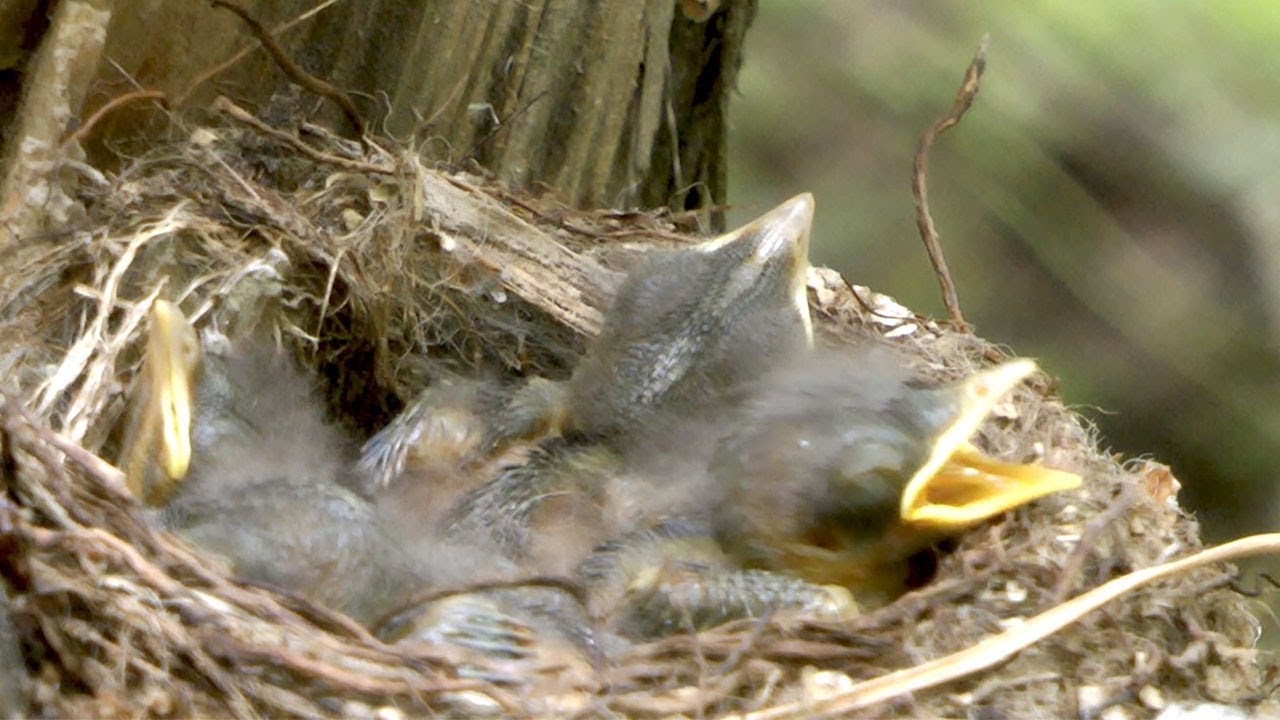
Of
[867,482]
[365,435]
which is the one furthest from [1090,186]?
[365,435]

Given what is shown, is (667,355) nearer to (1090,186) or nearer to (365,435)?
(365,435)

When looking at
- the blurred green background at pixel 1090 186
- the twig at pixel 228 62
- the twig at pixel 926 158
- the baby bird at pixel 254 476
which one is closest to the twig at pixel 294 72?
the twig at pixel 228 62

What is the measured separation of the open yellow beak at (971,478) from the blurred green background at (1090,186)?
1.58ft

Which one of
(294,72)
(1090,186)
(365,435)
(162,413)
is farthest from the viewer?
(1090,186)

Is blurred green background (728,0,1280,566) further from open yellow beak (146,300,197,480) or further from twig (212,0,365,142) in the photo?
open yellow beak (146,300,197,480)

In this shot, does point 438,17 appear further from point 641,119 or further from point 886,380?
point 886,380

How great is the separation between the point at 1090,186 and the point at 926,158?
37cm

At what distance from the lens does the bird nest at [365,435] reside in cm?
101

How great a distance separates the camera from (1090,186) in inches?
75.9

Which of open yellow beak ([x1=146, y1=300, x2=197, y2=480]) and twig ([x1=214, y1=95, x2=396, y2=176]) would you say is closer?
open yellow beak ([x1=146, y1=300, x2=197, y2=480])

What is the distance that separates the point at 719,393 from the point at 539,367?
253 mm

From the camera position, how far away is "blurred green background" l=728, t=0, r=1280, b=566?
5.92ft

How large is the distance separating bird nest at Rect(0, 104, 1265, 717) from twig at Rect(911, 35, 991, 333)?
0.07 m

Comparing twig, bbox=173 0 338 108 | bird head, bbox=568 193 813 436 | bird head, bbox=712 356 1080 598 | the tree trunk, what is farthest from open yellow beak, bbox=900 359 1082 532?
twig, bbox=173 0 338 108
